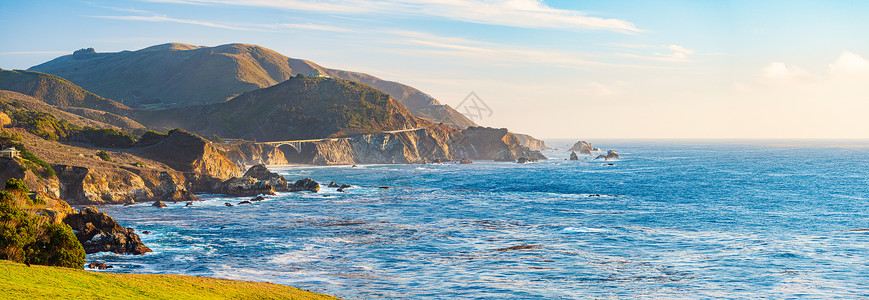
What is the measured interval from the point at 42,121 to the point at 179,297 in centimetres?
11354

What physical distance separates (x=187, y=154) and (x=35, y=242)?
77940mm

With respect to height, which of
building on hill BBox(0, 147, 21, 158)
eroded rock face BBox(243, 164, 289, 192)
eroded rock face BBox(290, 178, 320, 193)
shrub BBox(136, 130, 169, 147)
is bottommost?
eroded rock face BBox(290, 178, 320, 193)

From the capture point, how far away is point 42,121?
122250 millimetres

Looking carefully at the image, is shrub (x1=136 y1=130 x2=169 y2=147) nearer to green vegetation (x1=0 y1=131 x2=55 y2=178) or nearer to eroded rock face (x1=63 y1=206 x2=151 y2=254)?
green vegetation (x1=0 y1=131 x2=55 y2=178)

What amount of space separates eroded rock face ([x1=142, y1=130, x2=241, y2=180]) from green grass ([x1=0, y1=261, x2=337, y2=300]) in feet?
253

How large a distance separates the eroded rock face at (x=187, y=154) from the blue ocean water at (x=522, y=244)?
61.4 ft

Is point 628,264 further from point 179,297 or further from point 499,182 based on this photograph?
point 499,182

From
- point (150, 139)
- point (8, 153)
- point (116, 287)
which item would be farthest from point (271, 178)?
point (116, 287)

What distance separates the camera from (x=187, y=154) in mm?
114562

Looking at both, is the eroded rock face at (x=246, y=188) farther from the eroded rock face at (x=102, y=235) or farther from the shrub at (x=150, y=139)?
the eroded rock face at (x=102, y=235)

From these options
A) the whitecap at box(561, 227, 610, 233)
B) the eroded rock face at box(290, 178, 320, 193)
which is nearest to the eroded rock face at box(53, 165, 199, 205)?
the eroded rock face at box(290, 178, 320, 193)

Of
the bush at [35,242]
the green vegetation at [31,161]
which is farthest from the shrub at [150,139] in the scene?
the bush at [35,242]

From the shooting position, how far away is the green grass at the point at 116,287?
27547 mm

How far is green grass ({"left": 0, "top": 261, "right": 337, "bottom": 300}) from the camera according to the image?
27547 millimetres
